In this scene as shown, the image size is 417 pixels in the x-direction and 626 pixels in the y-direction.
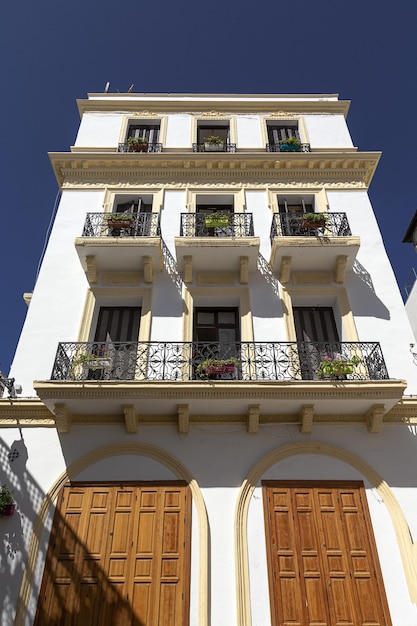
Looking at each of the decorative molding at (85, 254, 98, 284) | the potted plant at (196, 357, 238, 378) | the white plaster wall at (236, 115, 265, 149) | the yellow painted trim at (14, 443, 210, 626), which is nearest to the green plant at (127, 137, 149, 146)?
the white plaster wall at (236, 115, 265, 149)

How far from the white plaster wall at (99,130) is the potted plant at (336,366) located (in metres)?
11.0

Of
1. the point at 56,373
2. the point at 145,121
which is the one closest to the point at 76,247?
the point at 56,373

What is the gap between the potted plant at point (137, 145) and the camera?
15055 millimetres

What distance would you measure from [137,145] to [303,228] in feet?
22.5

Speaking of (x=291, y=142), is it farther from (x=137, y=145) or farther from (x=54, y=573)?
(x=54, y=573)

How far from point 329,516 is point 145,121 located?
48.8ft

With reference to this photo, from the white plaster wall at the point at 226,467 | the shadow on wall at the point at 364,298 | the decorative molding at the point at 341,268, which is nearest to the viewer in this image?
the white plaster wall at the point at 226,467

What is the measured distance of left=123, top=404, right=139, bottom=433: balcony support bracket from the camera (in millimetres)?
9211

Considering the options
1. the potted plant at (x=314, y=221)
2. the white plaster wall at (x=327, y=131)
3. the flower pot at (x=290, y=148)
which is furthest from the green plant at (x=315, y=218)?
the white plaster wall at (x=327, y=131)

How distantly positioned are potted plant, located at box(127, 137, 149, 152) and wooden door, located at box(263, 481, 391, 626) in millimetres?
11781

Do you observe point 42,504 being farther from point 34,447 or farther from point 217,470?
point 217,470

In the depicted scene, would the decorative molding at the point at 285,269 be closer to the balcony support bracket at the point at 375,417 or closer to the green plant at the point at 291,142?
the balcony support bracket at the point at 375,417

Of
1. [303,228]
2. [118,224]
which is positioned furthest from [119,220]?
[303,228]

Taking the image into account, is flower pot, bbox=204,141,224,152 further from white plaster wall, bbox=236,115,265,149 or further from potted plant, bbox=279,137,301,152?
potted plant, bbox=279,137,301,152
